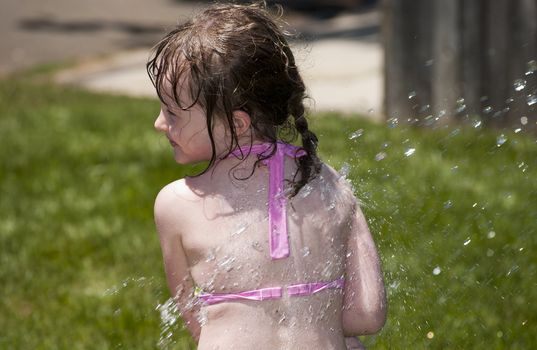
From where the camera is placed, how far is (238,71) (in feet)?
7.49

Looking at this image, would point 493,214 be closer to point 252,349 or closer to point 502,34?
point 502,34

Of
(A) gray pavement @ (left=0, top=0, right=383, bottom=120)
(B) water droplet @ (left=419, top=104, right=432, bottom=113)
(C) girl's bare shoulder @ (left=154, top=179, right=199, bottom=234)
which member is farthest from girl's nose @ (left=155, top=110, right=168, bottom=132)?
(A) gray pavement @ (left=0, top=0, right=383, bottom=120)

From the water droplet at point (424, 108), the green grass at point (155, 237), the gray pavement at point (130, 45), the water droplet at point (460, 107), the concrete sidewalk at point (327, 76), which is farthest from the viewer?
the gray pavement at point (130, 45)

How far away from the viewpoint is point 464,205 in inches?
200

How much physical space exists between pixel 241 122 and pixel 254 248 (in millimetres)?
282

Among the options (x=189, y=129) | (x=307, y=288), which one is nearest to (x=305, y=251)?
(x=307, y=288)

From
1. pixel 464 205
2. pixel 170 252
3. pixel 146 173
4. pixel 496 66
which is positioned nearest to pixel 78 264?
pixel 146 173

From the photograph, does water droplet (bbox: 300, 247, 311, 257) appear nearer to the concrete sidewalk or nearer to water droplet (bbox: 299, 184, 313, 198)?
water droplet (bbox: 299, 184, 313, 198)

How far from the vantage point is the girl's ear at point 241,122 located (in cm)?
233

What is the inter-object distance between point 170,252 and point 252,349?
0.97 ft

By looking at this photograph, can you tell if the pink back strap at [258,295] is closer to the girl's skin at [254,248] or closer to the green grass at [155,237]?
the girl's skin at [254,248]

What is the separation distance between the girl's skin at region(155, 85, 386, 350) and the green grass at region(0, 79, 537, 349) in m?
0.73

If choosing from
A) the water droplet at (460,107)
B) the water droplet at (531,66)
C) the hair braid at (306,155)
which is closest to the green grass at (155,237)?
the water droplet at (460,107)

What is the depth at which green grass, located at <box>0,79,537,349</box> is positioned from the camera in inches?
150
